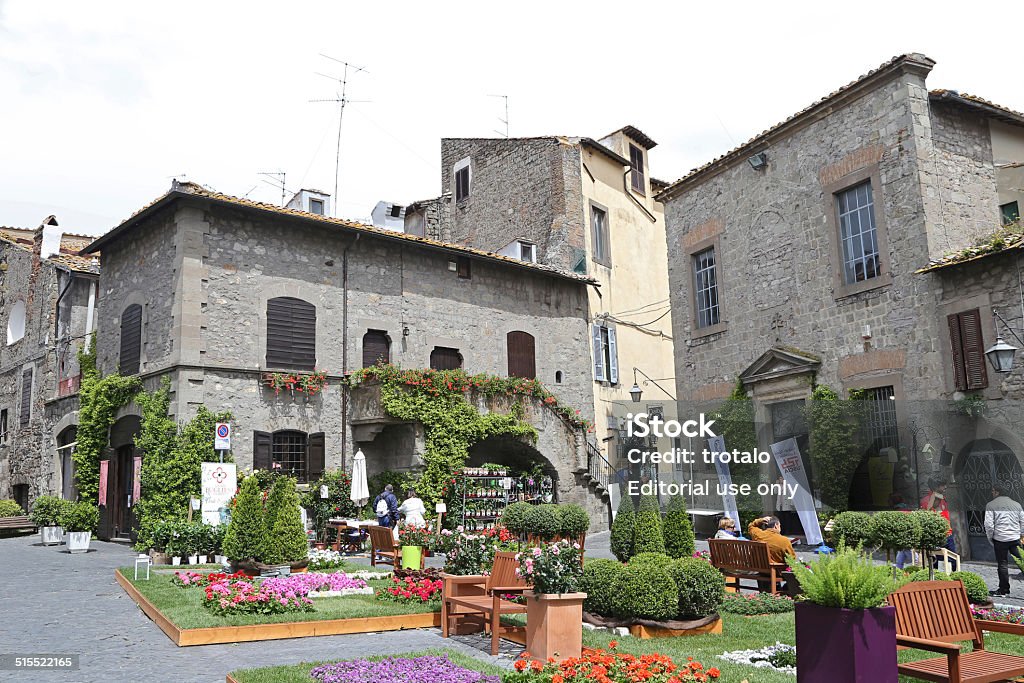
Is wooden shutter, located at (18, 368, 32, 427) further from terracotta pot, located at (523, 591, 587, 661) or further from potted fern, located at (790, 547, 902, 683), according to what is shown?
potted fern, located at (790, 547, 902, 683)

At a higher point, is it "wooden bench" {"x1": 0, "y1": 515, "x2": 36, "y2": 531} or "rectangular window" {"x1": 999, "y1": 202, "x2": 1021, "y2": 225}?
"rectangular window" {"x1": 999, "y1": 202, "x2": 1021, "y2": 225}

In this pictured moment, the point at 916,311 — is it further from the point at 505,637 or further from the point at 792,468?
the point at 505,637

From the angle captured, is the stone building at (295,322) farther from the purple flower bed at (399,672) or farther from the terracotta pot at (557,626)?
the terracotta pot at (557,626)

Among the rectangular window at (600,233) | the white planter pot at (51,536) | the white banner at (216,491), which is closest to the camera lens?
the white banner at (216,491)

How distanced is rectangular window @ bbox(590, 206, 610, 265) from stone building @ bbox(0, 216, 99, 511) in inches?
599

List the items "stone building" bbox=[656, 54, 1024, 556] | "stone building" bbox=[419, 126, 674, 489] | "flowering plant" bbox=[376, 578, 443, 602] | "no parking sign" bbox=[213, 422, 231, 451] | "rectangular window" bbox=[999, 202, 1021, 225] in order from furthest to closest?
1. "stone building" bbox=[419, 126, 674, 489]
2. "rectangular window" bbox=[999, 202, 1021, 225]
3. "no parking sign" bbox=[213, 422, 231, 451]
4. "stone building" bbox=[656, 54, 1024, 556]
5. "flowering plant" bbox=[376, 578, 443, 602]

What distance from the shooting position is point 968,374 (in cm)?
1420

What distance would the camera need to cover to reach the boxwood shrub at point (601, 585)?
28.9ft

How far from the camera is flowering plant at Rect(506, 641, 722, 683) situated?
18.2ft

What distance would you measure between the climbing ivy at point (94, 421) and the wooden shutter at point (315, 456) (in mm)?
4359


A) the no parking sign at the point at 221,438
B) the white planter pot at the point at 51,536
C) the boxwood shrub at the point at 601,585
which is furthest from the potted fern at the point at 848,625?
the white planter pot at the point at 51,536

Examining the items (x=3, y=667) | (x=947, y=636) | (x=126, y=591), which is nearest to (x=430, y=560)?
(x=126, y=591)

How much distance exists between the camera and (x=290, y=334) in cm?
1955

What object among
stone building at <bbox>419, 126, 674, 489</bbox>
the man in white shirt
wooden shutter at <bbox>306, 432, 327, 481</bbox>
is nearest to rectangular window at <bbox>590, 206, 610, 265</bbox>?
stone building at <bbox>419, 126, 674, 489</bbox>
